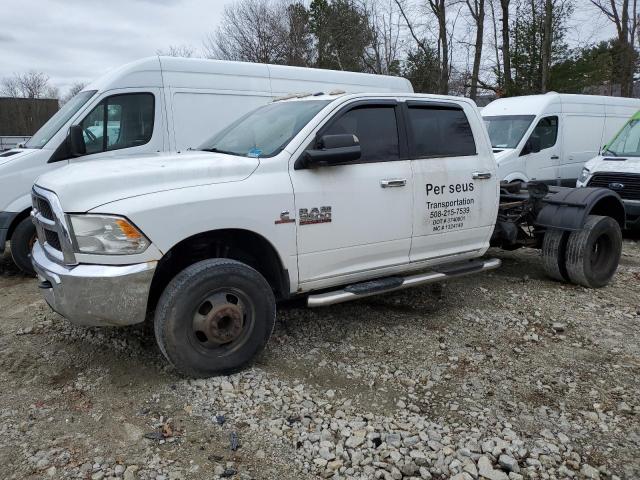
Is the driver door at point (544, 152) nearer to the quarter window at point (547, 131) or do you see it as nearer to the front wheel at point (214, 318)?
the quarter window at point (547, 131)

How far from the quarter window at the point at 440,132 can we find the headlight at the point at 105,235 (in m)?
2.47

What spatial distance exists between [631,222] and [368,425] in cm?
727


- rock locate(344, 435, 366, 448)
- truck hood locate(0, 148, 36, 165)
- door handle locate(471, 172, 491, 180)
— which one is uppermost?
truck hood locate(0, 148, 36, 165)

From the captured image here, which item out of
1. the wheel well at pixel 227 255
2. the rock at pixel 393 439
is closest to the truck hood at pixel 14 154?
the wheel well at pixel 227 255

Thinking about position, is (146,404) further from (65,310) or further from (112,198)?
(112,198)

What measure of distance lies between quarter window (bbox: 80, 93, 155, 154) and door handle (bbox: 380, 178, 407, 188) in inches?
161

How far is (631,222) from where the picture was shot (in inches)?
334

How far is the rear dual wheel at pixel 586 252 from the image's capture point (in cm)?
582

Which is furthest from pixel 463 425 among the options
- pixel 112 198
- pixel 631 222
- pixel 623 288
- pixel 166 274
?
pixel 631 222

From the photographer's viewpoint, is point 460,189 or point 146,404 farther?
point 460,189

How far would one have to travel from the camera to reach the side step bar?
3959 mm

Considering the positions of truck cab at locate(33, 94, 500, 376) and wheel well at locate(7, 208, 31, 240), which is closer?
truck cab at locate(33, 94, 500, 376)

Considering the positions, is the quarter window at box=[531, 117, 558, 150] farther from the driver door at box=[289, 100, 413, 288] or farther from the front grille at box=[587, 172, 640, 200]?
the driver door at box=[289, 100, 413, 288]

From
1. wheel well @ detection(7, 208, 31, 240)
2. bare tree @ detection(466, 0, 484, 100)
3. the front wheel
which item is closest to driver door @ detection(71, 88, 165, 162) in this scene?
wheel well @ detection(7, 208, 31, 240)
